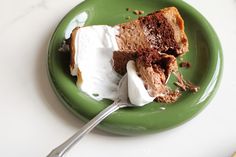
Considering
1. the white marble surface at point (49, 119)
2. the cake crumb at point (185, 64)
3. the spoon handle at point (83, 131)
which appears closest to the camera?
the spoon handle at point (83, 131)

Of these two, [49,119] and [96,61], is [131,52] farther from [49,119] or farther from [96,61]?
[49,119]

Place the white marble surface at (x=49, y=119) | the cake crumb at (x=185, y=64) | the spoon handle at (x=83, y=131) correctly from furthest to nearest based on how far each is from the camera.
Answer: the cake crumb at (x=185, y=64)
the white marble surface at (x=49, y=119)
the spoon handle at (x=83, y=131)

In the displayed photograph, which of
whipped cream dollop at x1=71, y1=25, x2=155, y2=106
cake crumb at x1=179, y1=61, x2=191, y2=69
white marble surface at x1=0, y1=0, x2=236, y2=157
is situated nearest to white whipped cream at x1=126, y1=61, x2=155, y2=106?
whipped cream dollop at x1=71, y1=25, x2=155, y2=106

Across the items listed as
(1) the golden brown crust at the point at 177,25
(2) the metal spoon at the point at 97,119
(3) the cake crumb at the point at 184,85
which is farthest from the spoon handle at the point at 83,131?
(1) the golden brown crust at the point at 177,25

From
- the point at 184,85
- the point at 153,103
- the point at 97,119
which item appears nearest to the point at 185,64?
the point at 184,85

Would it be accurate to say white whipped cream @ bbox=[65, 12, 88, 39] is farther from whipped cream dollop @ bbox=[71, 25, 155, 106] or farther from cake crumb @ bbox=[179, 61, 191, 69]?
cake crumb @ bbox=[179, 61, 191, 69]

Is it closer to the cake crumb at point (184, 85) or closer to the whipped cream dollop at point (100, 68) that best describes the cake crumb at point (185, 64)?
the cake crumb at point (184, 85)
